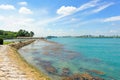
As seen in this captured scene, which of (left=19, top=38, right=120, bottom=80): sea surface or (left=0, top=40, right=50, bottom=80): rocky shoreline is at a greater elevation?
(left=0, top=40, right=50, bottom=80): rocky shoreline

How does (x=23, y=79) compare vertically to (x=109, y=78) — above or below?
above

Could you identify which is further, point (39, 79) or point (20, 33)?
point (20, 33)

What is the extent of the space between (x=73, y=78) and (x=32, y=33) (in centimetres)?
15320

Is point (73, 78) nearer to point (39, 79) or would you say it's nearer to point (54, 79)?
point (54, 79)

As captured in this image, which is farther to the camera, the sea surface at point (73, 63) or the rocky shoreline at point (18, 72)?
the sea surface at point (73, 63)

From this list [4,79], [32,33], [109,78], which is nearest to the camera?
[4,79]

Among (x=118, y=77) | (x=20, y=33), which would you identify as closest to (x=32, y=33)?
(x=20, y=33)

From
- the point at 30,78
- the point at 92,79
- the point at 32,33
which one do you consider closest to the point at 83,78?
the point at 92,79

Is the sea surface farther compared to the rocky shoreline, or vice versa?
the sea surface

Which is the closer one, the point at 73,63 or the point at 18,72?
the point at 18,72

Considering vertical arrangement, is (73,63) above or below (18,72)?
below

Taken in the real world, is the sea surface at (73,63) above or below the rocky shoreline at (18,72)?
below

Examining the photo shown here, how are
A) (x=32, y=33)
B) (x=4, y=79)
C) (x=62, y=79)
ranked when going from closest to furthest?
1. (x=4, y=79)
2. (x=62, y=79)
3. (x=32, y=33)

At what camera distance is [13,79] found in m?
10.6
